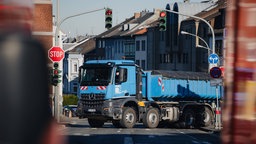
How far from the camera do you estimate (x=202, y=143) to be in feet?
79.6

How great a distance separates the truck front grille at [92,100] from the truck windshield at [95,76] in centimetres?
70

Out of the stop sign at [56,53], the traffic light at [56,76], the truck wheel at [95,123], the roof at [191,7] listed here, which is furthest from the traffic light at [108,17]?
the roof at [191,7]

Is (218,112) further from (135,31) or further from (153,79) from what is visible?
(135,31)

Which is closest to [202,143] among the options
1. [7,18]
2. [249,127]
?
[249,127]

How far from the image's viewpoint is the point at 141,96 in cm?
3322

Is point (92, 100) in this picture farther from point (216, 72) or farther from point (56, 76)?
point (216, 72)

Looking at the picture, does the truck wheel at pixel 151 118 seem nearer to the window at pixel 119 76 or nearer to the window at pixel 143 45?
the window at pixel 119 76

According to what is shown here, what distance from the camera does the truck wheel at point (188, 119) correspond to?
35656 mm

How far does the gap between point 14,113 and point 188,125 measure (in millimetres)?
34950

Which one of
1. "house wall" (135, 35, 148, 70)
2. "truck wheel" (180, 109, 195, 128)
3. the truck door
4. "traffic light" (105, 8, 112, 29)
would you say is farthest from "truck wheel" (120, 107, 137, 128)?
"house wall" (135, 35, 148, 70)

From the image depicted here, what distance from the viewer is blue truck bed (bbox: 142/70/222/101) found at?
3384cm

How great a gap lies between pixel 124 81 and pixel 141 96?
2.16 metres

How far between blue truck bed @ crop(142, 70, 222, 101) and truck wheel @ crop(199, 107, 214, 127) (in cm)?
78

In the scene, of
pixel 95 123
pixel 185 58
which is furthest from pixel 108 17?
pixel 185 58
